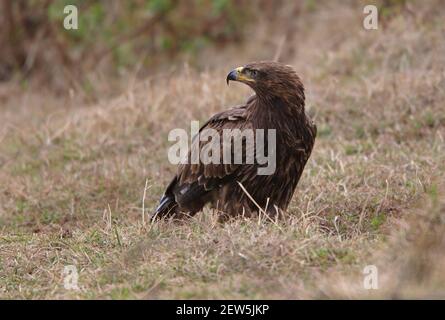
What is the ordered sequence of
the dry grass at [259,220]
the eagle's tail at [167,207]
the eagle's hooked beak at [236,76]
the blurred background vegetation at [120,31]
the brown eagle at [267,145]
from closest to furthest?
the dry grass at [259,220] < the brown eagle at [267,145] < the eagle's hooked beak at [236,76] < the eagle's tail at [167,207] < the blurred background vegetation at [120,31]

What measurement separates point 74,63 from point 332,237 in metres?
9.10

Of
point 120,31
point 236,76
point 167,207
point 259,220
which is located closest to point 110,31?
point 120,31

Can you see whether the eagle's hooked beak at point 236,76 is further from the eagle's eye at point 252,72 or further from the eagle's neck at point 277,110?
the eagle's neck at point 277,110

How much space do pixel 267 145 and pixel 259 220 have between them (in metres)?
0.66

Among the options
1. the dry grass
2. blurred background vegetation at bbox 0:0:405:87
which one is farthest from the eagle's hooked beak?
blurred background vegetation at bbox 0:0:405:87

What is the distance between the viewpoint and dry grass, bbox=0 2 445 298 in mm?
4512

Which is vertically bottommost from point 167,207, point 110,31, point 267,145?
point 167,207

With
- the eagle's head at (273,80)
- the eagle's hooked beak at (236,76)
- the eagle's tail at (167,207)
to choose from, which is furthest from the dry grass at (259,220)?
the eagle's hooked beak at (236,76)

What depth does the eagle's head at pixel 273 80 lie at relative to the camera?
581 centimetres

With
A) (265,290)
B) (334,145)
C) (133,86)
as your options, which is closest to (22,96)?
(133,86)

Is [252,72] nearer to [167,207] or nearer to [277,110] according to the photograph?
[277,110]

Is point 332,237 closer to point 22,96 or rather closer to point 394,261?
point 394,261

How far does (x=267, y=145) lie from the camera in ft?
18.7

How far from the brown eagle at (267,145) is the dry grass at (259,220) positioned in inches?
10.4
